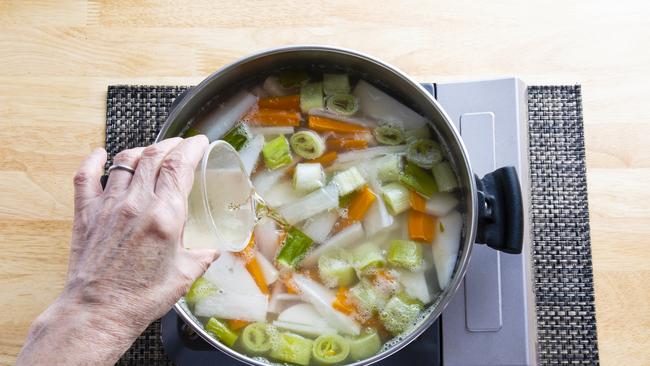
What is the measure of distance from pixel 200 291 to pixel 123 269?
27 centimetres

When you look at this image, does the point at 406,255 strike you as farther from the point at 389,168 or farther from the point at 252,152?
the point at 252,152

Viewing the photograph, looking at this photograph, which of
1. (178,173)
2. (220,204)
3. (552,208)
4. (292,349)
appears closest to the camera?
(178,173)

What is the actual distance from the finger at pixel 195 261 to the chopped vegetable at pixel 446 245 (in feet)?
1.22

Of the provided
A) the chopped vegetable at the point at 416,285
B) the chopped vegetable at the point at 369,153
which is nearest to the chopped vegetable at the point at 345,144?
the chopped vegetable at the point at 369,153


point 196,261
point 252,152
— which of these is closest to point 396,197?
point 252,152

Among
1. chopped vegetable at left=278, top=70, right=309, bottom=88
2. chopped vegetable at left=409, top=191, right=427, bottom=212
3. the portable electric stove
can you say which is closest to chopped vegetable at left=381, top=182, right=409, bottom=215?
chopped vegetable at left=409, top=191, right=427, bottom=212

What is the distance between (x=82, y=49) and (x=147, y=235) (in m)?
0.60

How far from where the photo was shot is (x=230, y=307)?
973 mm

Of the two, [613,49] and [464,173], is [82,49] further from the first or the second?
[613,49]

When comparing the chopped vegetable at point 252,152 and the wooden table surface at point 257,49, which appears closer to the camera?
the chopped vegetable at point 252,152

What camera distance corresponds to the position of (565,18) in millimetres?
1142

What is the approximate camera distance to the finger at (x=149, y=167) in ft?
2.37

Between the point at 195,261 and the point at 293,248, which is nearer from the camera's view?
the point at 195,261

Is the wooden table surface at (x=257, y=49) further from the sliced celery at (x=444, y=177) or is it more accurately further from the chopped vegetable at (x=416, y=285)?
the chopped vegetable at (x=416, y=285)
